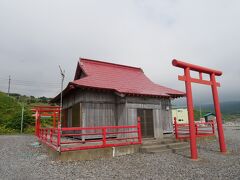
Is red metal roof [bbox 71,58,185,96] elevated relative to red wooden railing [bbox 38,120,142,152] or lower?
elevated

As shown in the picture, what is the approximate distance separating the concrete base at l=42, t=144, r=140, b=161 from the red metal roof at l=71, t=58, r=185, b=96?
3761 mm

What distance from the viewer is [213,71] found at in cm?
1062

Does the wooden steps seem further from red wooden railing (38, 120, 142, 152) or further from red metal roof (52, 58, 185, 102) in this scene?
red metal roof (52, 58, 185, 102)

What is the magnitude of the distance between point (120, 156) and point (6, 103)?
103 feet

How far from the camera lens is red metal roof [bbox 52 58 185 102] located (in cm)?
1216

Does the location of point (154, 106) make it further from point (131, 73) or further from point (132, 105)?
point (131, 73)

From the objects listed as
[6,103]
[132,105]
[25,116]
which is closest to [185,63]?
[132,105]

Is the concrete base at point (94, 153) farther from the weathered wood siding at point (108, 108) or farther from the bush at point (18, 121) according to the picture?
the bush at point (18, 121)

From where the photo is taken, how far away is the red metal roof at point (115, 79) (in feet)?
39.9

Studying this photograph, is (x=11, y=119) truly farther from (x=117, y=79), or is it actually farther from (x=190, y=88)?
(x=190, y=88)

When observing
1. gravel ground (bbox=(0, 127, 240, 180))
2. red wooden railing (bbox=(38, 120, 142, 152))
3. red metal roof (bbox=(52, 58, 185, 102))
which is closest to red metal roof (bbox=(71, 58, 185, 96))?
red metal roof (bbox=(52, 58, 185, 102))

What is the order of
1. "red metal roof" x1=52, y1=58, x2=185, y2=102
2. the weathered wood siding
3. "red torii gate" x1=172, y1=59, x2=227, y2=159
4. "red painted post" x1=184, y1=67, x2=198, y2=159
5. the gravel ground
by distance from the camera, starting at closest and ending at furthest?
the gravel ground < "red painted post" x1=184, y1=67, x2=198, y2=159 < "red torii gate" x1=172, y1=59, x2=227, y2=159 < the weathered wood siding < "red metal roof" x1=52, y1=58, x2=185, y2=102

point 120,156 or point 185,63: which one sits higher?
point 185,63

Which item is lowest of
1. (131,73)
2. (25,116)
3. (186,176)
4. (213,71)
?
(186,176)
